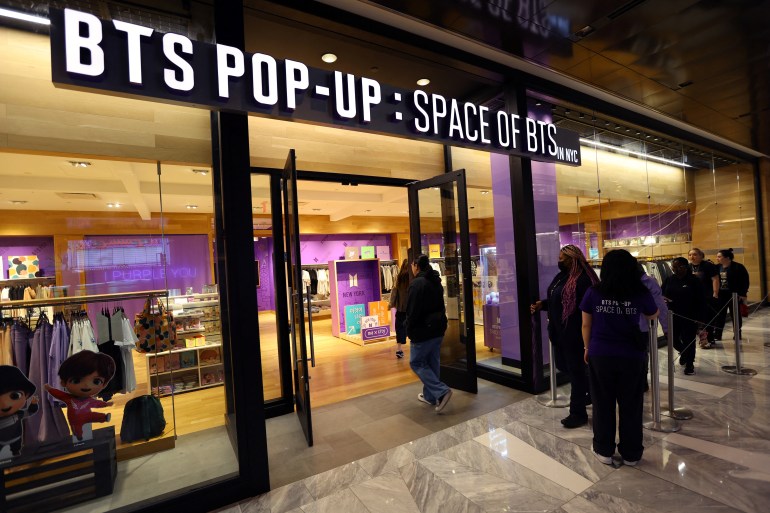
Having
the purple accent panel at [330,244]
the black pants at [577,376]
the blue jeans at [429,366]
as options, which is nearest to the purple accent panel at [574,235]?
the black pants at [577,376]

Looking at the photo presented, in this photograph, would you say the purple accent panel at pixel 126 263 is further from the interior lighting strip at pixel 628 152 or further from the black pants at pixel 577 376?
the interior lighting strip at pixel 628 152

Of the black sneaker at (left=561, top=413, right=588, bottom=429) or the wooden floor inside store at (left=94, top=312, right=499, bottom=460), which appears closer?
the wooden floor inside store at (left=94, top=312, right=499, bottom=460)

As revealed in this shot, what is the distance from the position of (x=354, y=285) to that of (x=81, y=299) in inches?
260

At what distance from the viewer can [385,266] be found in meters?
10.4

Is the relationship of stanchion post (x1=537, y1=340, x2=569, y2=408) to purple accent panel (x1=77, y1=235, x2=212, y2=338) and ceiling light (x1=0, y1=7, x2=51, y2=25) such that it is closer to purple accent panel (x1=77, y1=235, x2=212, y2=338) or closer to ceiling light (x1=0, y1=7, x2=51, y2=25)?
purple accent panel (x1=77, y1=235, x2=212, y2=338)

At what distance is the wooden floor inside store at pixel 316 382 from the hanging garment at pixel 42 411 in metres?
0.27

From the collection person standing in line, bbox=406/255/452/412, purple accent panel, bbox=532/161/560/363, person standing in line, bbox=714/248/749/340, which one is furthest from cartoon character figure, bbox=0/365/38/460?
A: person standing in line, bbox=714/248/749/340

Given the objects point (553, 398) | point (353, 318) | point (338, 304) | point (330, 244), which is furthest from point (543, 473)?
point (330, 244)

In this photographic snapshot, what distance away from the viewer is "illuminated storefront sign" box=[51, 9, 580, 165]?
6.51 feet

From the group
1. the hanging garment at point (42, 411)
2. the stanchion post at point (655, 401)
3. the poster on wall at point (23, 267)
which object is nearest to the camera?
the poster on wall at point (23, 267)

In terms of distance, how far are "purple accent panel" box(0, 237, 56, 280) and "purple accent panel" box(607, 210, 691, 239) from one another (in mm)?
6581

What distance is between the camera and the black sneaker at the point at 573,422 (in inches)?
131

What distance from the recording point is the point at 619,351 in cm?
260

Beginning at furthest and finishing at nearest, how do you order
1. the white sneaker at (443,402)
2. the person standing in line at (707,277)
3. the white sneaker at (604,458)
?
the person standing in line at (707,277)
the white sneaker at (443,402)
the white sneaker at (604,458)
